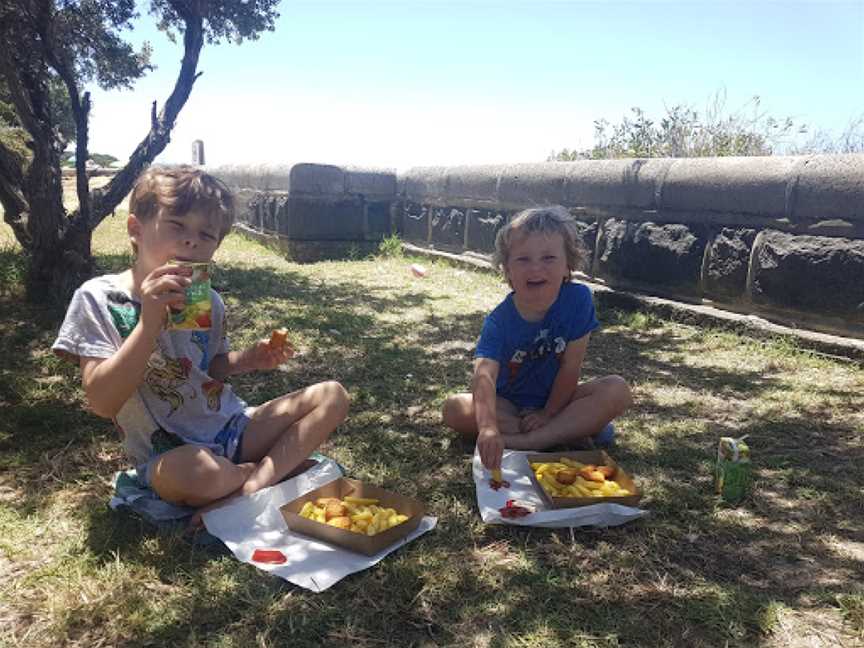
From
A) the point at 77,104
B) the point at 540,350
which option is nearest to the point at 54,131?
the point at 77,104

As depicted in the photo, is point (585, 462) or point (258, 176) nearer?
point (585, 462)

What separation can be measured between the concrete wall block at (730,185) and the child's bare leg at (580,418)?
2.74 metres

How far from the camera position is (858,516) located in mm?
2521

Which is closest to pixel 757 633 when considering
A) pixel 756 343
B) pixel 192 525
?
pixel 192 525

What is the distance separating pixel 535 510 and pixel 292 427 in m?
0.94

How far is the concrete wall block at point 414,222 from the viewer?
362 inches

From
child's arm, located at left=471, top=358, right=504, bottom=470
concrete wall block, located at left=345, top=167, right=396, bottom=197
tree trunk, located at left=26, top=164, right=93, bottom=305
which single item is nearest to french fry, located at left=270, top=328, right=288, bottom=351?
child's arm, located at left=471, top=358, right=504, bottom=470

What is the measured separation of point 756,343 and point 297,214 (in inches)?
235

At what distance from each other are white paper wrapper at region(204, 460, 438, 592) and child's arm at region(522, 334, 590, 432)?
86 cm

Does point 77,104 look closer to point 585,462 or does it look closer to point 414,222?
point 585,462

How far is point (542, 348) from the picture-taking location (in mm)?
3070

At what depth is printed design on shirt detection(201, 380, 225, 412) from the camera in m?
2.45

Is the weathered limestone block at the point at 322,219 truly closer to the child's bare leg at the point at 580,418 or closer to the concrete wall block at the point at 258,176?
the concrete wall block at the point at 258,176

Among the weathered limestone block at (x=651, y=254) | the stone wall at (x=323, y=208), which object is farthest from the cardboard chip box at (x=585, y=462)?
the stone wall at (x=323, y=208)
